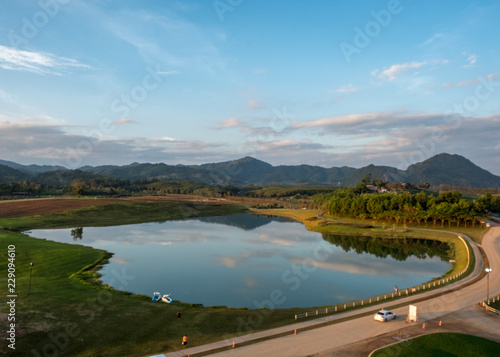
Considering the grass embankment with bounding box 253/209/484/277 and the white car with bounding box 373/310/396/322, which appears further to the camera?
the grass embankment with bounding box 253/209/484/277

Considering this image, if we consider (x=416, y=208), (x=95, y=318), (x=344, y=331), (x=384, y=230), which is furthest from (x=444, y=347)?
(x=416, y=208)

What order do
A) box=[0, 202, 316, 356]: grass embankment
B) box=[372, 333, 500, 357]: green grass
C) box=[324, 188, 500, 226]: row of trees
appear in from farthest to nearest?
box=[324, 188, 500, 226]: row of trees
box=[0, 202, 316, 356]: grass embankment
box=[372, 333, 500, 357]: green grass

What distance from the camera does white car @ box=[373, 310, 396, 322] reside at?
115 feet

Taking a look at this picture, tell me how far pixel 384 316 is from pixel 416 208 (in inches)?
3636

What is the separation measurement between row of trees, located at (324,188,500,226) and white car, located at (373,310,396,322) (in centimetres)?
8590

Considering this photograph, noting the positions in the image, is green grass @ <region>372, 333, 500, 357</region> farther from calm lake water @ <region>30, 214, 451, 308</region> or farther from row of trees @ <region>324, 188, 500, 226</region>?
row of trees @ <region>324, 188, 500, 226</region>

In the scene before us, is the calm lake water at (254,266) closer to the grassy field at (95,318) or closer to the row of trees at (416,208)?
the grassy field at (95,318)

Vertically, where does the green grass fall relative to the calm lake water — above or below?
above

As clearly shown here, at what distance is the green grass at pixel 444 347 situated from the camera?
28.2 metres

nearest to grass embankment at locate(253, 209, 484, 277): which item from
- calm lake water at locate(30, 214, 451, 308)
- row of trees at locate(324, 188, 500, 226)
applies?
row of trees at locate(324, 188, 500, 226)

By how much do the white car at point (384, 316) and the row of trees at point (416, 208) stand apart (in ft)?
282

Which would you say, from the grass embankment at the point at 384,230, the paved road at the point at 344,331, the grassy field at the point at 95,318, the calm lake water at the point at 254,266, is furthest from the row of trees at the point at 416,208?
the grassy field at the point at 95,318

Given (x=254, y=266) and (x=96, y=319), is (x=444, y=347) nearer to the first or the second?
(x=96, y=319)

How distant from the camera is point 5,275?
48.8m
